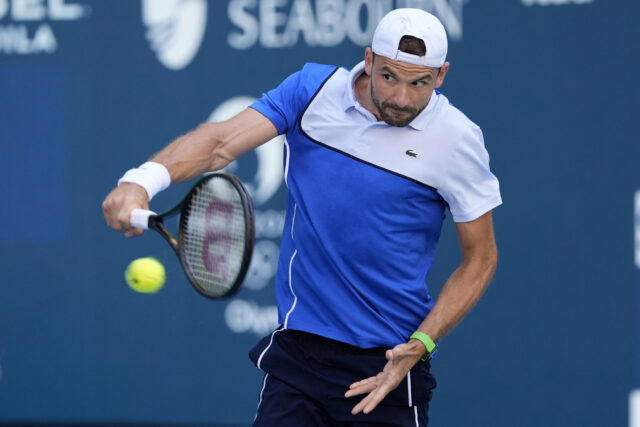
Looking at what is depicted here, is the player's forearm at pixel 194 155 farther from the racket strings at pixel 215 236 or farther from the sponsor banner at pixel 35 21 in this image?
the sponsor banner at pixel 35 21

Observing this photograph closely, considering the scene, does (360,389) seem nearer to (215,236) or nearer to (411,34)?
(215,236)

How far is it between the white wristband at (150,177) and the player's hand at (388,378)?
2.36ft

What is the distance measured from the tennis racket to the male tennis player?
9 centimetres

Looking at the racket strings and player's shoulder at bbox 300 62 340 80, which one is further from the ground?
player's shoulder at bbox 300 62 340 80

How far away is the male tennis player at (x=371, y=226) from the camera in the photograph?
2727 millimetres

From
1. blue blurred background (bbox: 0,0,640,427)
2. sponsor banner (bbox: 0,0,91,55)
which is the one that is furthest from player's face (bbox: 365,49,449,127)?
sponsor banner (bbox: 0,0,91,55)

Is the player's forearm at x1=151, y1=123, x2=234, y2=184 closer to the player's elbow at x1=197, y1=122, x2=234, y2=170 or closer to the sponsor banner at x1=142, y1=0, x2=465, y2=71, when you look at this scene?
the player's elbow at x1=197, y1=122, x2=234, y2=170

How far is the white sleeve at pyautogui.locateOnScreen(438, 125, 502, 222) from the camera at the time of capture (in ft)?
9.04

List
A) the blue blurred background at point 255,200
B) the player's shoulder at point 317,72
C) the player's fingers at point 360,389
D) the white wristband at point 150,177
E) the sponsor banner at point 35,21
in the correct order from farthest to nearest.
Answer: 1. the sponsor banner at point 35,21
2. the blue blurred background at point 255,200
3. the player's shoulder at point 317,72
4. the player's fingers at point 360,389
5. the white wristband at point 150,177

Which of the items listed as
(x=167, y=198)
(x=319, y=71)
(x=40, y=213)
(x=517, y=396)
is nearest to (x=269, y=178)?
(x=167, y=198)

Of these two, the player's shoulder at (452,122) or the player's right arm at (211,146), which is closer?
the player's right arm at (211,146)

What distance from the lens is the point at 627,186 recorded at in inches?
169

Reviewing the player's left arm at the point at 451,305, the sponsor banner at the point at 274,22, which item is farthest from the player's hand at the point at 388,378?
the sponsor banner at the point at 274,22

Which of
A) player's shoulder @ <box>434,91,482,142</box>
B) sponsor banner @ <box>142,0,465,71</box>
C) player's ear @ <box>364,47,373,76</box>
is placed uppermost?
player's ear @ <box>364,47,373,76</box>
